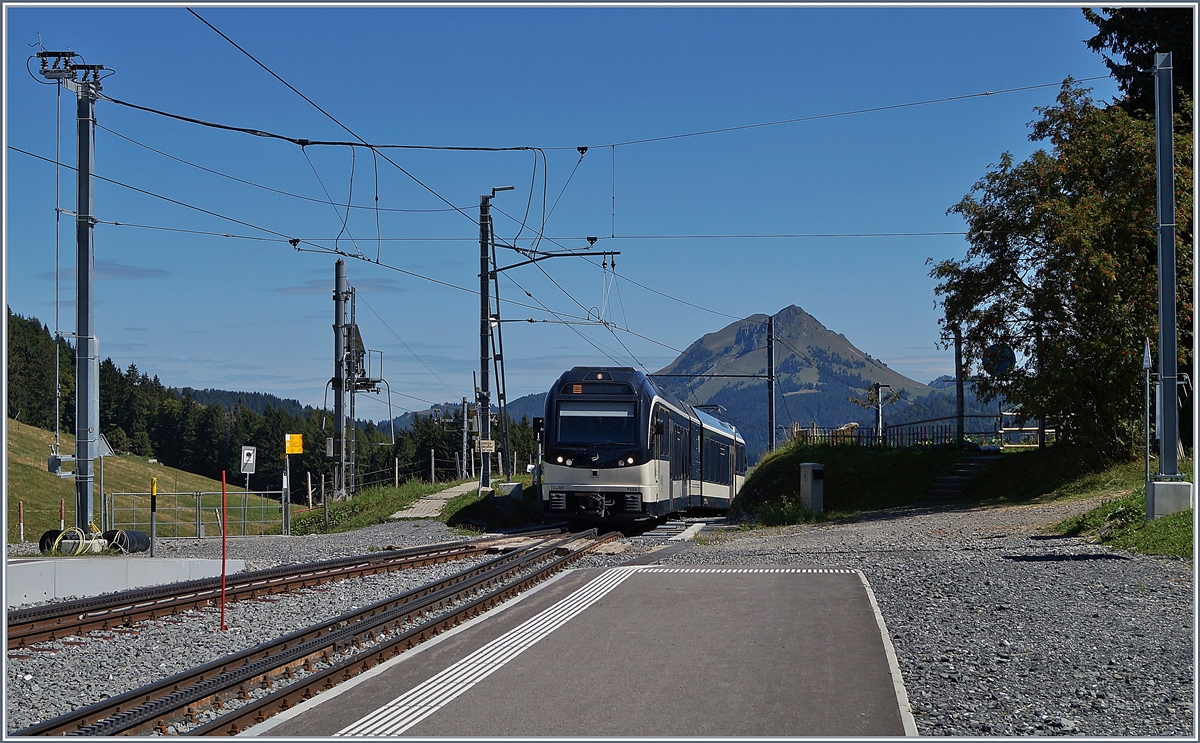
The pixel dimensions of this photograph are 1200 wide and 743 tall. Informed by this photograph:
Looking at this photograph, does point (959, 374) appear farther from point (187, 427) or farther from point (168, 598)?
point (187, 427)

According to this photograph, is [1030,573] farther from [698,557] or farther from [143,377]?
[143,377]

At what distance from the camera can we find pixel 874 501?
34.5m

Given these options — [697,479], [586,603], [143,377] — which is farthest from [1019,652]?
[143,377]

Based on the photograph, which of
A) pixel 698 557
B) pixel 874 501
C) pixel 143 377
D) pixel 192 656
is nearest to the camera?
pixel 192 656

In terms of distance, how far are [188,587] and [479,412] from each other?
679 inches

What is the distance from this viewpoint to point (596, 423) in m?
25.2

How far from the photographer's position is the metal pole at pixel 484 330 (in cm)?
3234

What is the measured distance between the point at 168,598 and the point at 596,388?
1232 cm

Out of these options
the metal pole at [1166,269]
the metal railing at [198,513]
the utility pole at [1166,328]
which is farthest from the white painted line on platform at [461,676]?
the metal pole at [1166,269]

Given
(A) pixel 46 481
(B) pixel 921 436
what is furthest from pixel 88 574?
(A) pixel 46 481

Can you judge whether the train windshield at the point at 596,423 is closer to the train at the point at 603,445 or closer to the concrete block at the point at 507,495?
the train at the point at 603,445

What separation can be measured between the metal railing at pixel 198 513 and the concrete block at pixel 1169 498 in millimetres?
15396

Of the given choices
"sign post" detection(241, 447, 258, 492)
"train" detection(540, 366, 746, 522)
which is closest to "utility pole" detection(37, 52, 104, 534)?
"sign post" detection(241, 447, 258, 492)

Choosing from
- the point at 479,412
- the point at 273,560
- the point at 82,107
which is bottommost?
the point at 273,560
